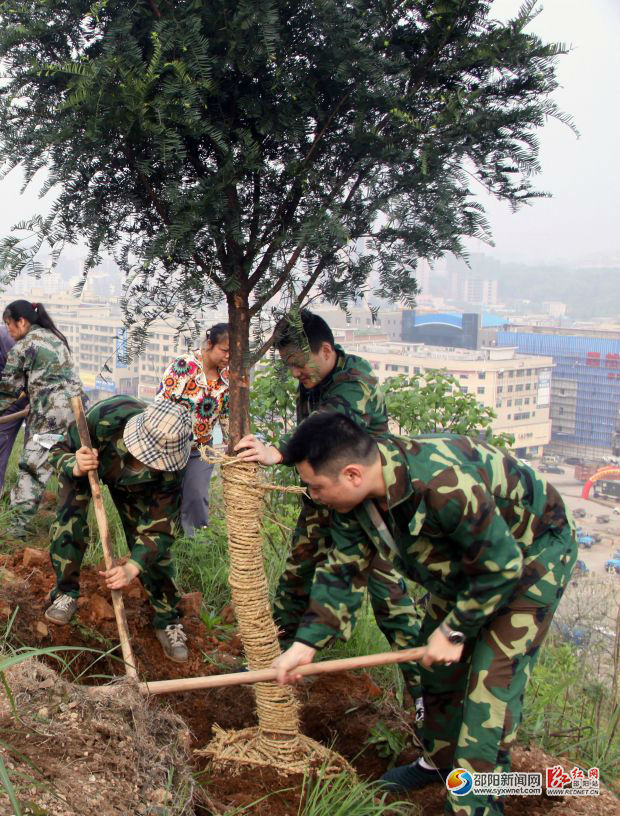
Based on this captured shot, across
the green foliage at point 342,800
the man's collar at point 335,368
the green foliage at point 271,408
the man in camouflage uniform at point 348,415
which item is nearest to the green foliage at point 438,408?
the green foliage at point 271,408

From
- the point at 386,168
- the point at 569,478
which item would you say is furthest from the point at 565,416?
the point at 386,168

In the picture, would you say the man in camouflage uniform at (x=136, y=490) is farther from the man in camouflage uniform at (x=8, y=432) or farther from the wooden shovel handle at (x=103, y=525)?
the man in camouflage uniform at (x=8, y=432)

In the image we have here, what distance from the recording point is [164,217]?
2729 millimetres

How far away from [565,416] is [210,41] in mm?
11750

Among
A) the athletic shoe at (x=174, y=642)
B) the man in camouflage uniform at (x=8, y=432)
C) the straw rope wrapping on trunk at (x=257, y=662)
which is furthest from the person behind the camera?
the man in camouflage uniform at (x=8, y=432)

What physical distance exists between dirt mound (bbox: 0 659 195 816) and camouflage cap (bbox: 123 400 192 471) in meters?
0.98

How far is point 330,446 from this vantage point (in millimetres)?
2416

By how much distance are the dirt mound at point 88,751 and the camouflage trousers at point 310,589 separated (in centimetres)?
98

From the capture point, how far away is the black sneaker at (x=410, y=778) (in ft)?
10.2

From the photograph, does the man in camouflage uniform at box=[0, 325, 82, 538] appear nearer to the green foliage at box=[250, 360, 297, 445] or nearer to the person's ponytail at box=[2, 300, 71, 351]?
the person's ponytail at box=[2, 300, 71, 351]

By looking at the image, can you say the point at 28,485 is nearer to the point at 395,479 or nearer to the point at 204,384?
the point at 204,384

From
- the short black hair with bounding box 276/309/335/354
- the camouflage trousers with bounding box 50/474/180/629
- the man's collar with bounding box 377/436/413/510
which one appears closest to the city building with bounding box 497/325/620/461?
the camouflage trousers with bounding box 50/474/180/629

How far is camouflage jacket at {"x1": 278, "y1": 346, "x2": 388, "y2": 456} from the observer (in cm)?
336

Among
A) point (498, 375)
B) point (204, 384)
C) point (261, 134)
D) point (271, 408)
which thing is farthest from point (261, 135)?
point (498, 375)
